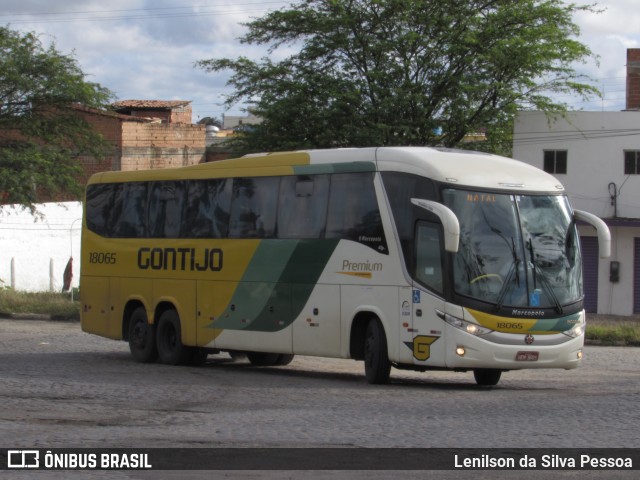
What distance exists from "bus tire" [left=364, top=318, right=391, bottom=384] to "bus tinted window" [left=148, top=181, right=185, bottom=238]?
530 centimetres

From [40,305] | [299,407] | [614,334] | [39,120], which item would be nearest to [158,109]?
[39,120]

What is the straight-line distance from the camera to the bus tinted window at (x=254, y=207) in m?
19.0

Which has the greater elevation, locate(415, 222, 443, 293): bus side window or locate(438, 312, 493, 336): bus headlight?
locate(415, 222, 443, 293): bus side window

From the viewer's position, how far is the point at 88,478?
8.90 m

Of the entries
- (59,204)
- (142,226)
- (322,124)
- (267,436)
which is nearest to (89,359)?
(142,226)

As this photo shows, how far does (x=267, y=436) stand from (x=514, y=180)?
7.07 metres

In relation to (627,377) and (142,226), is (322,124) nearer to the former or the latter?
(142,226)

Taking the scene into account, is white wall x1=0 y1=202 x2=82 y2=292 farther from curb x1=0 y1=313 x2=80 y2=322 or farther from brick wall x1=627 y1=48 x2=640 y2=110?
brick wall x1=627 y1=48 x2=640 y2=110

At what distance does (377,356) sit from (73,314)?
21151 mm

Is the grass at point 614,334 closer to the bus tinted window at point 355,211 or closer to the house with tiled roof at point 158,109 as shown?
the bus tinted window at point 355,211

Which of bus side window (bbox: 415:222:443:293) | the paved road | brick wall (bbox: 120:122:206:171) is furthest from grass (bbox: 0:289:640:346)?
brick wall (bbox: 120:122:206:171)

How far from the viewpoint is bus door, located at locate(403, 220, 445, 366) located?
15.9 m

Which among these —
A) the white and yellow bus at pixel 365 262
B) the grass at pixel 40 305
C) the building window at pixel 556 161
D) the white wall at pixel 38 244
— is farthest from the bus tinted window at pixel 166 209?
the white wall at pixel 38 244

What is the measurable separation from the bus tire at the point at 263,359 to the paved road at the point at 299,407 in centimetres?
37
